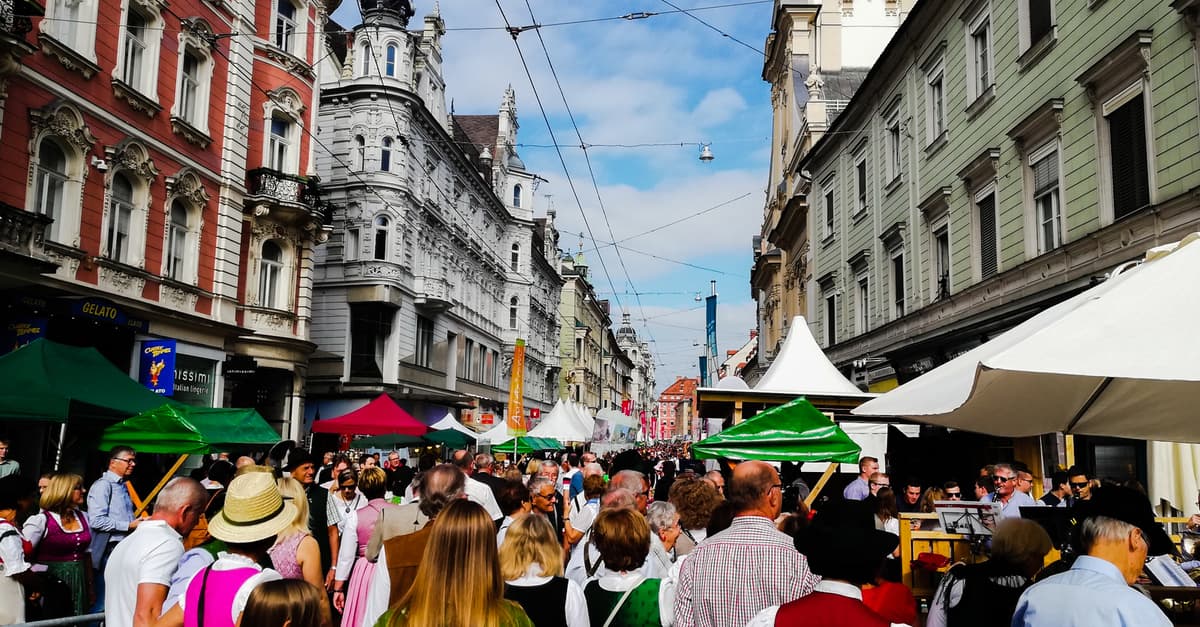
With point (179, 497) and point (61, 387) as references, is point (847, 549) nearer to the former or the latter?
point (179, 497)

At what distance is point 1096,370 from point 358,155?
3264 centimetres

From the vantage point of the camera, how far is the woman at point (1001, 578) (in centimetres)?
436

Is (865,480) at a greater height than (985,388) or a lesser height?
lesser

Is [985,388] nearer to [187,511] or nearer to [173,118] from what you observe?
[187,511]

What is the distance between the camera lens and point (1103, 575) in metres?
3.46

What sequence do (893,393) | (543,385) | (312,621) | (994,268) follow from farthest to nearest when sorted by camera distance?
(543,385) < (994,268) < (893,393) < (312,621)

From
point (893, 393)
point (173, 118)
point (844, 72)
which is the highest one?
point (844, 72)

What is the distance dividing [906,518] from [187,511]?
502 centimetres

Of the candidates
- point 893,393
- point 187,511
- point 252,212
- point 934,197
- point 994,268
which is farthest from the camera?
point 252,212

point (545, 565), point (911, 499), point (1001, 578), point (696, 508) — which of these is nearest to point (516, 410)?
point (911, 499)

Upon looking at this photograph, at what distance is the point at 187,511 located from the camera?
4.66 m

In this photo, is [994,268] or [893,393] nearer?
[893,393]

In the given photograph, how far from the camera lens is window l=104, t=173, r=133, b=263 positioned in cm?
1816

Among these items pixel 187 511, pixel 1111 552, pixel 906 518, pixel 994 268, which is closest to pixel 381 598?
pixel 187 511
